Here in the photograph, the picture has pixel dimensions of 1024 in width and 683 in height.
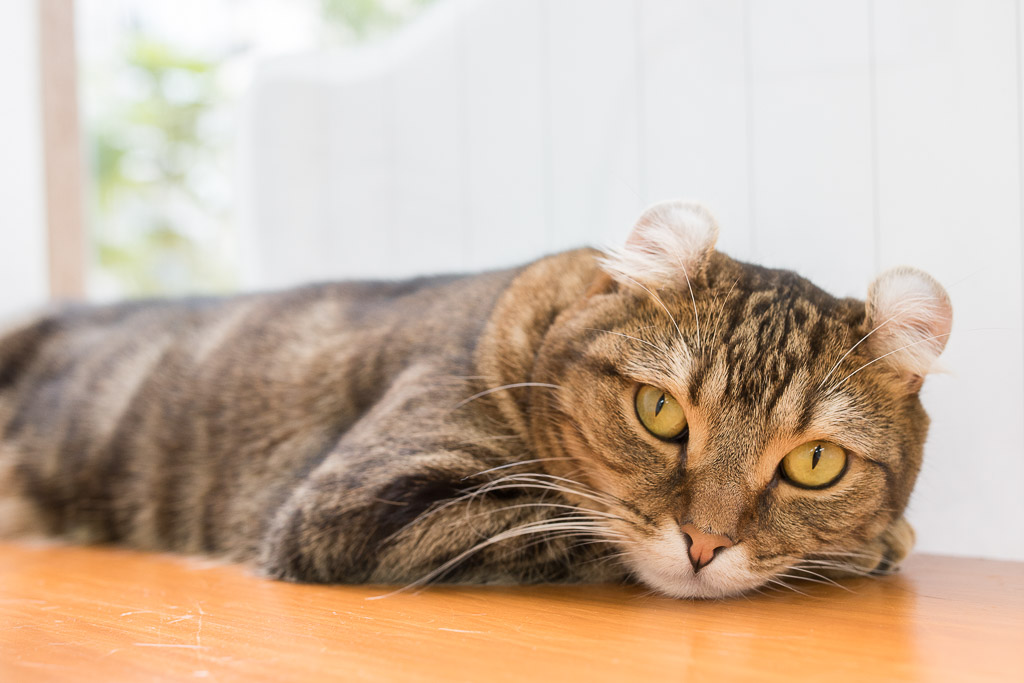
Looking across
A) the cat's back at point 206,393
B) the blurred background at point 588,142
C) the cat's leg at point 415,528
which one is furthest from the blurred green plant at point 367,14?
the cat's leg at point 415,528

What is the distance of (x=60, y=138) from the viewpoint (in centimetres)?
267

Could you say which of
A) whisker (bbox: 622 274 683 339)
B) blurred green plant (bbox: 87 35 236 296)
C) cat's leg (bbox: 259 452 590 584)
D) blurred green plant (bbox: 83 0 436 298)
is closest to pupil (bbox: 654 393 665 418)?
whisker (bbox: 622 274 683 339)

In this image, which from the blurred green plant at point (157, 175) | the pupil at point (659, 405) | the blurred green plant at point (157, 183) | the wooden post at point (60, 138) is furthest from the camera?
the blurred green plant at point (157, 183)

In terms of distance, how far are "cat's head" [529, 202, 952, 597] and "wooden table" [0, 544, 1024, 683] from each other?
9cm

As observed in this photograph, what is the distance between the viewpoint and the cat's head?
113 cm

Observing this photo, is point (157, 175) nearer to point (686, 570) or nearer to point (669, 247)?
point (669, 247)

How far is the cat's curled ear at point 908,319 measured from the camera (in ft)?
3.82

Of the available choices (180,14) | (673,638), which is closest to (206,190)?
(180,14)

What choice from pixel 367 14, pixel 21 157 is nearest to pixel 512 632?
pixel 367 14

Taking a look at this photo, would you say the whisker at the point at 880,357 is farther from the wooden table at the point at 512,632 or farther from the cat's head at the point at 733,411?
the wooden table at the point at 512,632

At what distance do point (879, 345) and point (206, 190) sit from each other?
10.3ft

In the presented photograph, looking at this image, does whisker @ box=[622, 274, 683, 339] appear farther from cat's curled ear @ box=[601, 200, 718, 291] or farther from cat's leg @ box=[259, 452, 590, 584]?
cat's leg @ box=[259, 452, 590, 584]

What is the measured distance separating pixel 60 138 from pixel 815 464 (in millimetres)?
2624

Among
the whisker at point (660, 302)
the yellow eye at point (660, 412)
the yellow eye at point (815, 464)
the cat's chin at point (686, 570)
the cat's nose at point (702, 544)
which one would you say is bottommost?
the cat's chin at point (686, 570)
